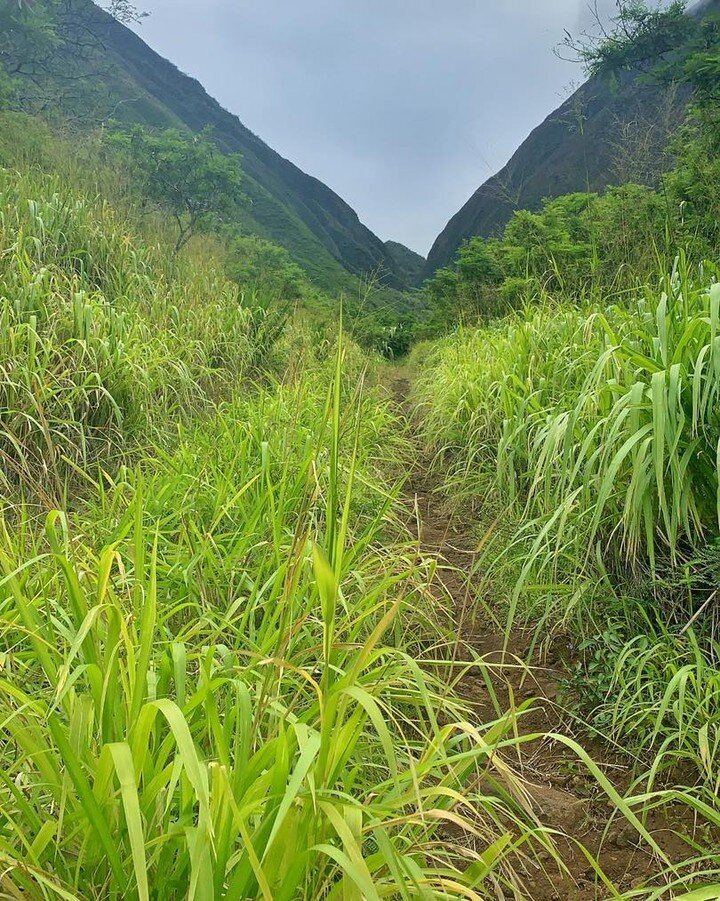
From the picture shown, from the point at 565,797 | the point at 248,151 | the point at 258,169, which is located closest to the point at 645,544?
the point at 565,797

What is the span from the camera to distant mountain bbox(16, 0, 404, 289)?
105ft

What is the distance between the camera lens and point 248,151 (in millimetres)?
64562

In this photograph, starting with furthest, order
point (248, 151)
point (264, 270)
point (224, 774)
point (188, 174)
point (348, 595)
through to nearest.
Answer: point (248, 151) < point (188, 174) < point (264, 270) < point (348, 595) < point (224, 774)

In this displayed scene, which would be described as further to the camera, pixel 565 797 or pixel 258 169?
pixel 258 169

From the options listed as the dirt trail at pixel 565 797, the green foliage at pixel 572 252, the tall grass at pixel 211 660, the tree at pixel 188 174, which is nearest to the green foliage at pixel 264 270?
the tree at pixel 188 174

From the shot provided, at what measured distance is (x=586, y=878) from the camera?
3.73 ft

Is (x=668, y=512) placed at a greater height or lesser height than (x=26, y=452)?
greater

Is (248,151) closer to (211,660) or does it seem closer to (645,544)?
(645,544)

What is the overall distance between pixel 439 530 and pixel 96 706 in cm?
201

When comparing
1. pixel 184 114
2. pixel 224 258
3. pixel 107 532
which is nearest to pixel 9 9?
pixel 224 258

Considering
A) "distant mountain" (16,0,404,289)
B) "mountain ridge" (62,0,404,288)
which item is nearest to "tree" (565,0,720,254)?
"distant mountain" (16,0,404,289)

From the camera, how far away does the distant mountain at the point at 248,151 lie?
32125mm

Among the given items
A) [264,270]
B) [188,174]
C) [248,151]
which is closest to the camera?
[264,270]

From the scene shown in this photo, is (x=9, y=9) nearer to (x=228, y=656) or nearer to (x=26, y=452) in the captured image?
(x=26, y=452)
